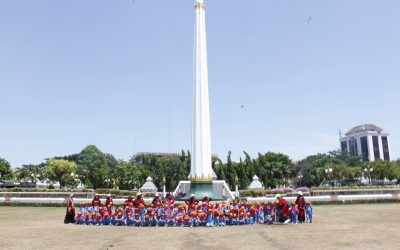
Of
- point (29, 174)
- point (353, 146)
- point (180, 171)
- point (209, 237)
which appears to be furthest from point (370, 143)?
point (209, 237)

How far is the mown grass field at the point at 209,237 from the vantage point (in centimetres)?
1059

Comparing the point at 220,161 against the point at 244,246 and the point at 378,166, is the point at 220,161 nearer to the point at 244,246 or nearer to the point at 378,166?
the point at 378,166

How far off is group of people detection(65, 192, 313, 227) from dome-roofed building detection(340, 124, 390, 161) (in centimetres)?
13461

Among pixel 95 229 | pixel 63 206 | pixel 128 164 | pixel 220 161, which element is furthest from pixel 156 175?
pixel 95 229

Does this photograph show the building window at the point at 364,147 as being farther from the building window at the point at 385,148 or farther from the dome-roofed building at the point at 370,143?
the building window at the point at 385,148

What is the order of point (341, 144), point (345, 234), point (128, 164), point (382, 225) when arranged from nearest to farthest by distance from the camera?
1. point (345, 234)
2. point (382, 225)
3. point (128, 164)
4. point (341, 144)

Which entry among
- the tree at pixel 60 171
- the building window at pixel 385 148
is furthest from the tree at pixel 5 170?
the building window at pixel 385 148

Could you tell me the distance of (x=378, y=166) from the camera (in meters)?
78.9

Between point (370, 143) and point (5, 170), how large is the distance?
12572 cm

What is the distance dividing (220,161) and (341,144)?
119080 millimetres

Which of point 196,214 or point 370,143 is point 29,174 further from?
point 370,143

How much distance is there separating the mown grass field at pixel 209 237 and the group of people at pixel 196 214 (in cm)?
101

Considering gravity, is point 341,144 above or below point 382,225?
above

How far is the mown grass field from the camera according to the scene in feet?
34.8
